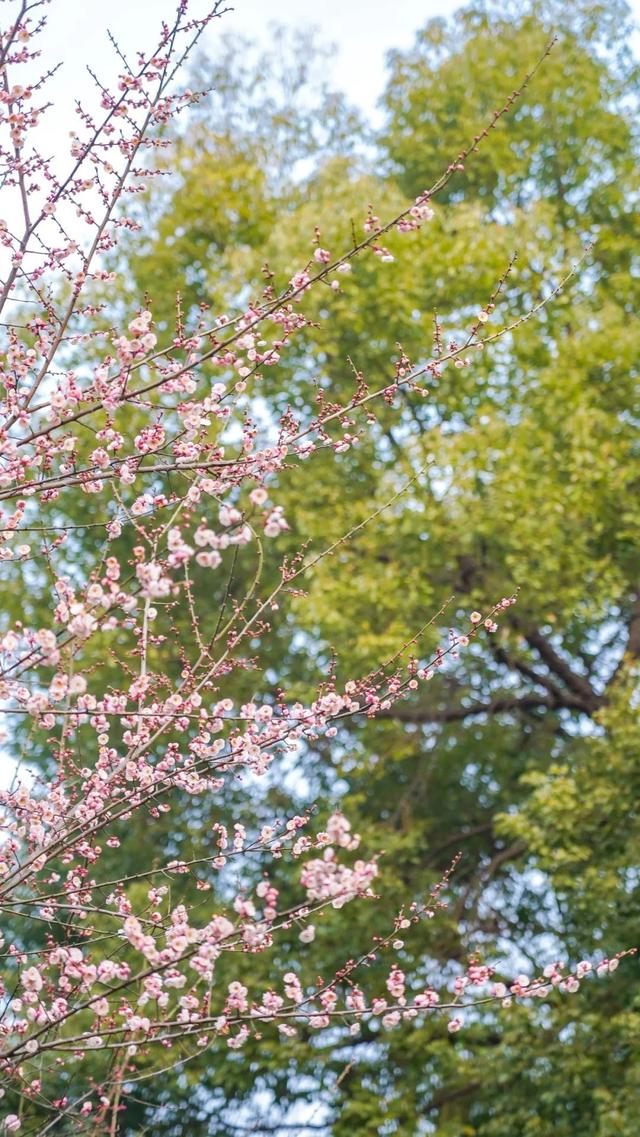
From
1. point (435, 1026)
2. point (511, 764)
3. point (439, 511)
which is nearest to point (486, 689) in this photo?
point (511, 764)

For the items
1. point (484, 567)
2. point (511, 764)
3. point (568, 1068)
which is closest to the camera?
point (568, 1068)

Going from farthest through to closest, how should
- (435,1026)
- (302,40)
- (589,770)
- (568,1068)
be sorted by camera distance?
(302,40)
(435,1026)
(589,770)
(568,1068)

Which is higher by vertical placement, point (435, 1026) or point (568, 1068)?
point (435, 1026)

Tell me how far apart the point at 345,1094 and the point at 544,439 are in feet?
21.0

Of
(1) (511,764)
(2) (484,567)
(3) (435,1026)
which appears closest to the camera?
(3) (435,1026)

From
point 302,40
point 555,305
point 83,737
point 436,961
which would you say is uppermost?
point 302,40

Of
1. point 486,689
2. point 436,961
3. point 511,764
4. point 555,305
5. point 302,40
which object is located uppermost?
point 302,40

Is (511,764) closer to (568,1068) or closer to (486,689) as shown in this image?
(486,689)

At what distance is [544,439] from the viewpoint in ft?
39.5

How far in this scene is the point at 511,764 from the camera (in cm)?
1344

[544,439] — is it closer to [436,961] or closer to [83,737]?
[436,961]

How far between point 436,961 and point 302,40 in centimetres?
1227

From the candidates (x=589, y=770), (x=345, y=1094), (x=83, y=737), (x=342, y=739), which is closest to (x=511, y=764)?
(x=342, y=739)

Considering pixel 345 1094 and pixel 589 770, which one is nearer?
pixel 589 770
